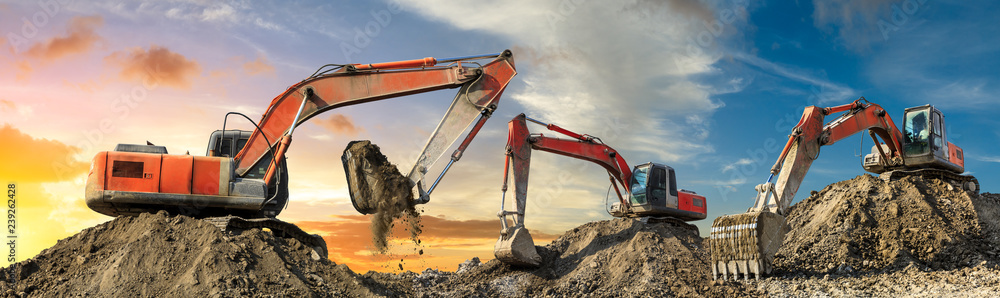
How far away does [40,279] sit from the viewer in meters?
10.4

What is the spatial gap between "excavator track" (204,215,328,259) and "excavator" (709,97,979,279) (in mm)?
7510

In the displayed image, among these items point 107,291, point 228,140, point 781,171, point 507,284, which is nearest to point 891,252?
point 781,171

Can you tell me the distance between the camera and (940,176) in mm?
18344

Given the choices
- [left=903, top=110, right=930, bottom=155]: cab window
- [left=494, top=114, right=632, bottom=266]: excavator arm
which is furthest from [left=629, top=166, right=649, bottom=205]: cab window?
[left=903, top=110, right=930, bottom=155]: cab window

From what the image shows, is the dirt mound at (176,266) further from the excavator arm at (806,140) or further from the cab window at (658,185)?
the cab window at (658,185)

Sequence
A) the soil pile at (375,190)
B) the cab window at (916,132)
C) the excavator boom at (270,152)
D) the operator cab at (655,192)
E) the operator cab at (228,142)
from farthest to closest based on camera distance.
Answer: the cab window at (916,132)
the operator cab at (655,192)
the operator cab at (228,142)
the soil pile at (375,190)
the excavator boom at (270,152)

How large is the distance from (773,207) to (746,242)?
0.99 metres

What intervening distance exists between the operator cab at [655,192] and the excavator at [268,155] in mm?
5807

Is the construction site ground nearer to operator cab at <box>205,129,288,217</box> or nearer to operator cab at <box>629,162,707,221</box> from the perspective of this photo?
operator cab at <box>629,162,707,221</box>

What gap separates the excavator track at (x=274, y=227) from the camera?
10906 millimetres

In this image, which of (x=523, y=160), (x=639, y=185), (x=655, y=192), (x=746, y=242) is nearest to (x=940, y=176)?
(x=655, y=192)

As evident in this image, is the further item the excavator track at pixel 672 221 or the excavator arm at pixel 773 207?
the excavator track at pixel 672 221

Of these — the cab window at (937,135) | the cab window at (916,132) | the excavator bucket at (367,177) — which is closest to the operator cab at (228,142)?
the excavator bucket at (367,177)

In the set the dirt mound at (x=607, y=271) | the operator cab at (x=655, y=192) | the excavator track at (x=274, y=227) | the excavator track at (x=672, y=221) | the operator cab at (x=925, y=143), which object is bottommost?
the dirt mound at (x=607, y=271)
